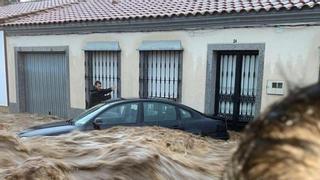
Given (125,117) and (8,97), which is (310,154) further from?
(8,97)

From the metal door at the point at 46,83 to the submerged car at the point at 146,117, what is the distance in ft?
22.5

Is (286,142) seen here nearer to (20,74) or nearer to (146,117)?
(146,117)

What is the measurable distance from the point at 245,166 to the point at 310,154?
10cm

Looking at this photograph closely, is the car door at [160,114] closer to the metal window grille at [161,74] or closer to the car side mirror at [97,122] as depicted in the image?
the car side mirror at [97,122]

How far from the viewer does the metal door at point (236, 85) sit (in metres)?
10.7

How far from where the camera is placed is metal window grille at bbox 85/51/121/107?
1339 cm

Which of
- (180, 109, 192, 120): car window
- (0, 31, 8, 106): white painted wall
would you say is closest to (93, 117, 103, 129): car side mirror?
(180, 109, 192, 120): car window

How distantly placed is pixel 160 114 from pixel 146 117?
13.3 inches

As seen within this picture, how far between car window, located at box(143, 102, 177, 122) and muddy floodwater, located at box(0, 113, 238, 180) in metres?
6.22

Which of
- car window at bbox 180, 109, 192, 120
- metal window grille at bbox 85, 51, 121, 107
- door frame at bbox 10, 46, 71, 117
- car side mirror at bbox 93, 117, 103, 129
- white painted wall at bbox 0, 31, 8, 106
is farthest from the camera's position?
white painted wall at bbox 0, 31, 8, 106

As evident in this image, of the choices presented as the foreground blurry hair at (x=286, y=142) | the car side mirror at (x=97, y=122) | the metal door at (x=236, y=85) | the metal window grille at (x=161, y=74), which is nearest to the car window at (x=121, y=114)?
the car side mirror at (x=97, y=122)

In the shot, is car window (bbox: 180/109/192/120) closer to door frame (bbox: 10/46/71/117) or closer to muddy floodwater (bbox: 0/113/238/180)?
muddy floodwater (bbox: 0/113/238/180)

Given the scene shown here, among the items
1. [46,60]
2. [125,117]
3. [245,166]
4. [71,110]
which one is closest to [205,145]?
[245,166]

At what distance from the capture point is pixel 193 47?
37.7 ft
